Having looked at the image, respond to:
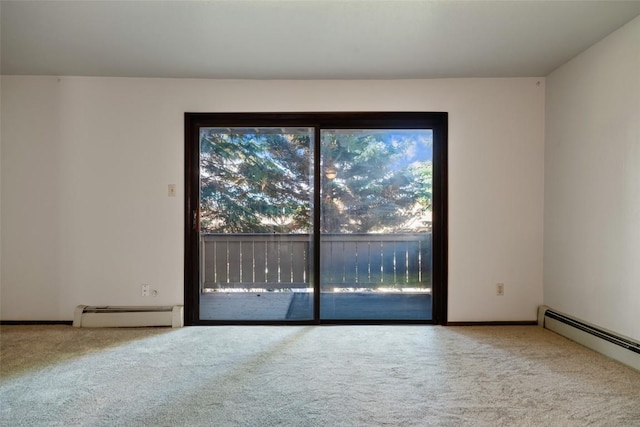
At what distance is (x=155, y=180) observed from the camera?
118 inches

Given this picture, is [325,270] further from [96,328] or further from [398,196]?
[96,328]

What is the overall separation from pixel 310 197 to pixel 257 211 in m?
0.52

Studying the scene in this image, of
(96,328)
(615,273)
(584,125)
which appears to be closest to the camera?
(615,273)

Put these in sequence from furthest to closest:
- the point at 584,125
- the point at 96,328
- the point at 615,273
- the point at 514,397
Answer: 1. the point at 96,328
2. the point at 584,125
3. the point at 615,273
4. the point at 514,397

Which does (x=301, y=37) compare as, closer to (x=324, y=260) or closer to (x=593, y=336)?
(x=324, y=260)

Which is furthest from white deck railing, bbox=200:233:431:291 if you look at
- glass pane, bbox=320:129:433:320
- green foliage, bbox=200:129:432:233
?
green foliage, bbox=200:129:432:233

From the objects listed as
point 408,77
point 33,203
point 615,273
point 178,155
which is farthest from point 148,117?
point 615,273

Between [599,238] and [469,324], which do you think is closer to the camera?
[599,238]

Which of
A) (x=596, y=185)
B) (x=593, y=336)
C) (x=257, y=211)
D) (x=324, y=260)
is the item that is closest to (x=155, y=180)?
→ (x=257, y=211)

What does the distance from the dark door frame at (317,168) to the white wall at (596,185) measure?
0.90m

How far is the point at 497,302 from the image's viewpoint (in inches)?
119

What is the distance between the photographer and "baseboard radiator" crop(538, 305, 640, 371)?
2127 mm

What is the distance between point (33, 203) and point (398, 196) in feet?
10.8

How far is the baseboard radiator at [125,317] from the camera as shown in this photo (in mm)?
2906
